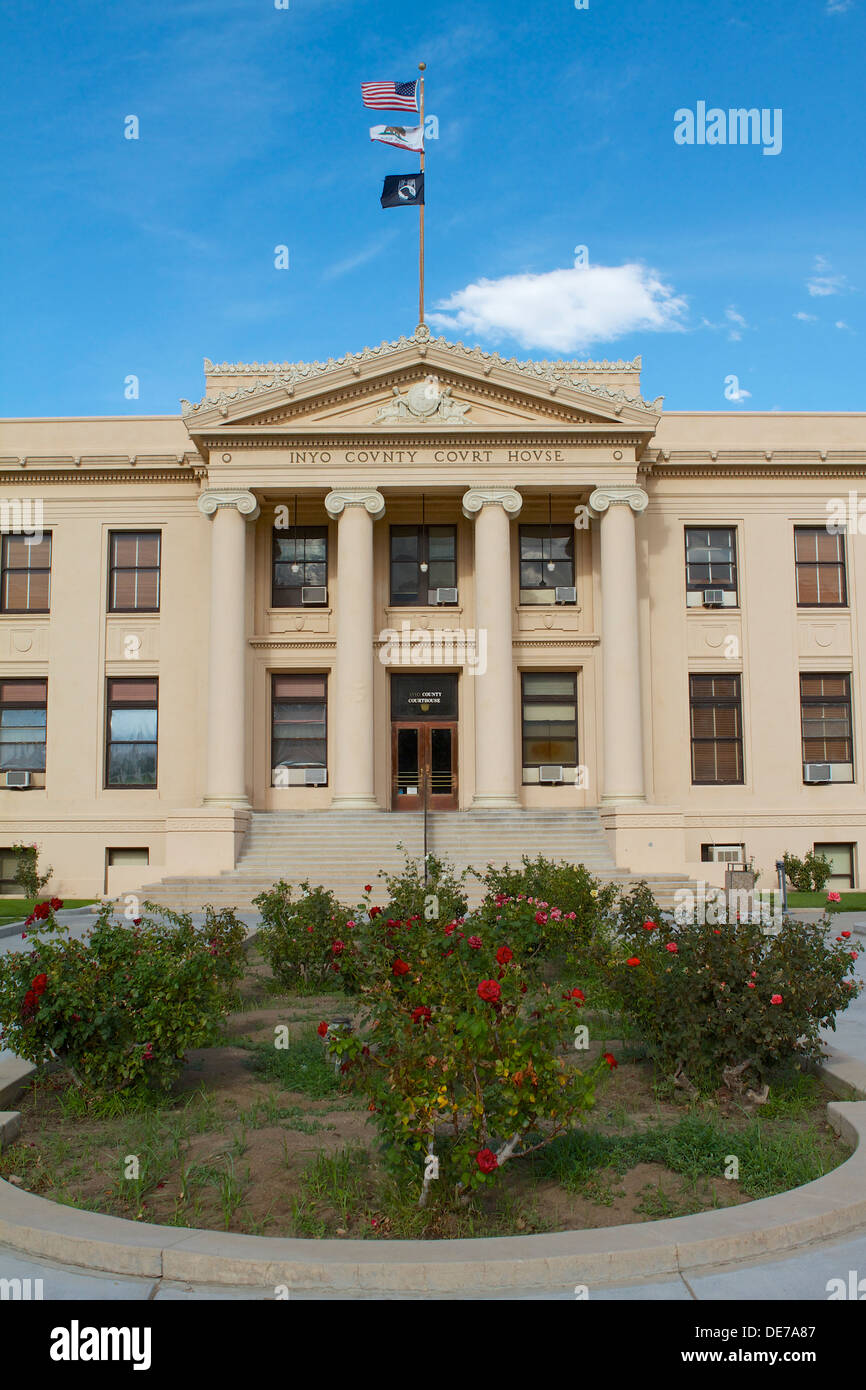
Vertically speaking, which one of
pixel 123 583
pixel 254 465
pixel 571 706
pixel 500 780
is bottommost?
pixel 500 780

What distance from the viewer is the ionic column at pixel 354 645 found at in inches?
974

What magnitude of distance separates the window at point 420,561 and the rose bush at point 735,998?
68.8ft

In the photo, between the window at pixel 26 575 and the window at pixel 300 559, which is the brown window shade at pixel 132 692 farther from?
the window at pixel 300 559

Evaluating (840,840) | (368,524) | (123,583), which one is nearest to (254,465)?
(368,524)

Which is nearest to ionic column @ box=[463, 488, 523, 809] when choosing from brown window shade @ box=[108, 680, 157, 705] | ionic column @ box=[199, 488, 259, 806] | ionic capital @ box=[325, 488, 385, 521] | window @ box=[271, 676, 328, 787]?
ionic capital @ box=[325, 488, 385, 521]

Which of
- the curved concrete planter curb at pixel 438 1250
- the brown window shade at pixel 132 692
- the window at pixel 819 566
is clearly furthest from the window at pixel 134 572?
the curved concrete planter curb at pixel 438 1250

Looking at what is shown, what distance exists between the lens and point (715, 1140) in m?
6.05

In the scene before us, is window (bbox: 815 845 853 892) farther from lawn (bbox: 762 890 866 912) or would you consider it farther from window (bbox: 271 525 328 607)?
window (bbox: 271 525 328 607)

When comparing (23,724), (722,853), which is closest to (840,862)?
(722,853)

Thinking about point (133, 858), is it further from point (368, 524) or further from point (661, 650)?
point (661, 650)

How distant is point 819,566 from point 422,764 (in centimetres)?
1162

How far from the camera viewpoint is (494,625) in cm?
2561

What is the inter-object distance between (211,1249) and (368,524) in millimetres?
22221
